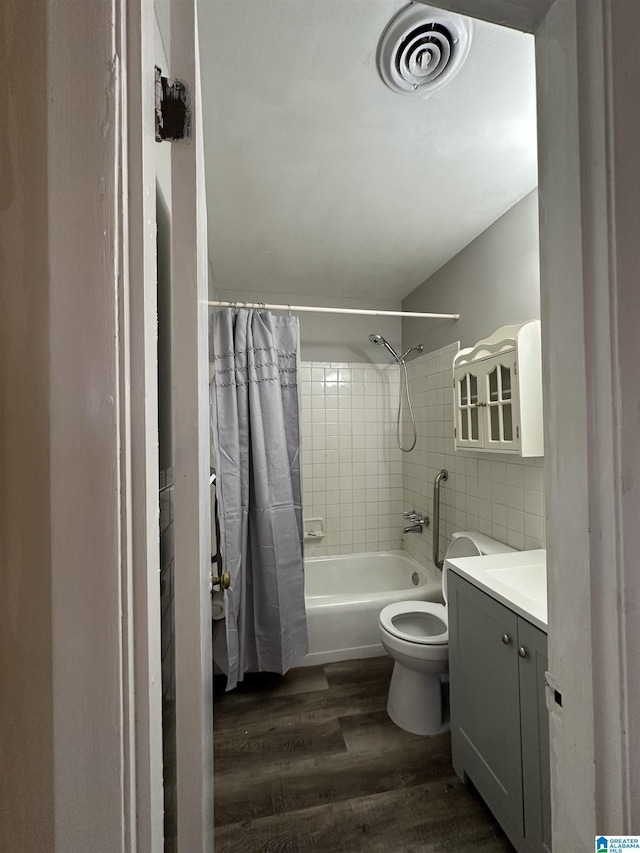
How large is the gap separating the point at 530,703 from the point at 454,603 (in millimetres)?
398

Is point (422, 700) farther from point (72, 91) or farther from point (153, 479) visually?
point (72, 91)

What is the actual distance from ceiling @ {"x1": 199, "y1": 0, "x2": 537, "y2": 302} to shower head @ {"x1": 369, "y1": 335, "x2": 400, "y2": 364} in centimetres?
61

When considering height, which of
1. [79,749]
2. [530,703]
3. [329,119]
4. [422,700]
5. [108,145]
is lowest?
[422,700]

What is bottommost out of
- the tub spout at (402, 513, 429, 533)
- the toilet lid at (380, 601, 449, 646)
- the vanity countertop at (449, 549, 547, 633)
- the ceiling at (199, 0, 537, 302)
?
the toilet lid at (380, 601, 449, 646)

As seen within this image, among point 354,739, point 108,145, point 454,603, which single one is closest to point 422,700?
point 354,739

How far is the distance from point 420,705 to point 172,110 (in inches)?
81.9

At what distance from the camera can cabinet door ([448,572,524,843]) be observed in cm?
106

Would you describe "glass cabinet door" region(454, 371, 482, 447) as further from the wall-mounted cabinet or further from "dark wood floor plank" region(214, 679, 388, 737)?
"dark wood floor plank" region(214, 679, 388, 737)

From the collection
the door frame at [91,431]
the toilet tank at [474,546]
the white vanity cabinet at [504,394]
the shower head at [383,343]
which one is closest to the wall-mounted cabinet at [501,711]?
the toilet tank at [474,546]

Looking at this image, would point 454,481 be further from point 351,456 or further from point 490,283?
point 490,283

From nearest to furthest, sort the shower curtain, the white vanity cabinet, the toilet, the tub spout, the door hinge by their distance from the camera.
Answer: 1. the door hinge
2. the white vanity cabinet
3. the toilet
4. the shower curtain
5. the tub spout

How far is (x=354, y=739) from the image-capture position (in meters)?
1.52

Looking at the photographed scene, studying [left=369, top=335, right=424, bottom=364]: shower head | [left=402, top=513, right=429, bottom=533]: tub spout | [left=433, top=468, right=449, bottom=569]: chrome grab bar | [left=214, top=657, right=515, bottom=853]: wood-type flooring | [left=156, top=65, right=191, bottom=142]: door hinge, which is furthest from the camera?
[left=369, top=335, right=424, bottom=364]: shower head

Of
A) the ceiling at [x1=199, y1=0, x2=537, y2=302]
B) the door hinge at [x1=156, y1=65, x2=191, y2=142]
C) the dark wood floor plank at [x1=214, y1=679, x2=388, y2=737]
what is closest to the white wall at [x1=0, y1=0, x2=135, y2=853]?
the door hinge at [x1=156, y1=65, x2=191, y2=142]
